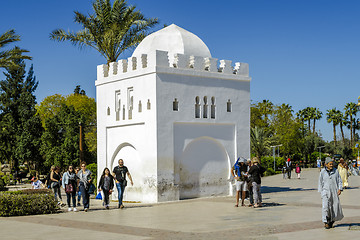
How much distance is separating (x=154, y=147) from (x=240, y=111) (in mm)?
4922

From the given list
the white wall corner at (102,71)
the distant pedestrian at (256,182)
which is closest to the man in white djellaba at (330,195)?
the distant pedestrian at (256,182)

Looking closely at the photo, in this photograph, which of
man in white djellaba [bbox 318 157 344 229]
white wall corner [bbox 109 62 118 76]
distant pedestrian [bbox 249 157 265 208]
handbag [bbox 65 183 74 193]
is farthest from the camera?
white wall corner [bbox 109 62 118 76]

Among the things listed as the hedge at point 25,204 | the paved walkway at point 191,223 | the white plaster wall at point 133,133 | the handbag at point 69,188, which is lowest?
the paved walkway at point 191,223

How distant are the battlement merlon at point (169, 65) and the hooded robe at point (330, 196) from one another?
984 centimetres

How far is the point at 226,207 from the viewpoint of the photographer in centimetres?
1798

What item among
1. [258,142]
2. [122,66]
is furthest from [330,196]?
[258,142]

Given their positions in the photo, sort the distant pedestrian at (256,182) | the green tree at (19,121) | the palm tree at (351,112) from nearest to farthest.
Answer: the distant pedestrian at (256,182) → the green tree at (19,121) → the palm tree at (351,112)

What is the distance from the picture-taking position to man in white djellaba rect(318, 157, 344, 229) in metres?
12.2

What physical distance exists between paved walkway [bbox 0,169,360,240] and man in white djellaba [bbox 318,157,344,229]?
265 millimetres

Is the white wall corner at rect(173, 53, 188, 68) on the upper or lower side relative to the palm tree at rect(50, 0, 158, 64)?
lower

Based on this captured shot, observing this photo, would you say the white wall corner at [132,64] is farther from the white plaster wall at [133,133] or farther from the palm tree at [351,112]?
the palm tree at [351,112]

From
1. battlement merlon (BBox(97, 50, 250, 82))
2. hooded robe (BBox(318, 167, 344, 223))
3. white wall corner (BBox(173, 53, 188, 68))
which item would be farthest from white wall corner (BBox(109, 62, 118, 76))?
hooded robe (BBox(318, 167, 344, 223))

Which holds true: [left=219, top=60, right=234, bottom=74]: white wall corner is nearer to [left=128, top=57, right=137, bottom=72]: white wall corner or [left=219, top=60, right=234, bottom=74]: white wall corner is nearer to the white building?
the white building

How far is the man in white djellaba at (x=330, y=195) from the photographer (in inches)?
479
